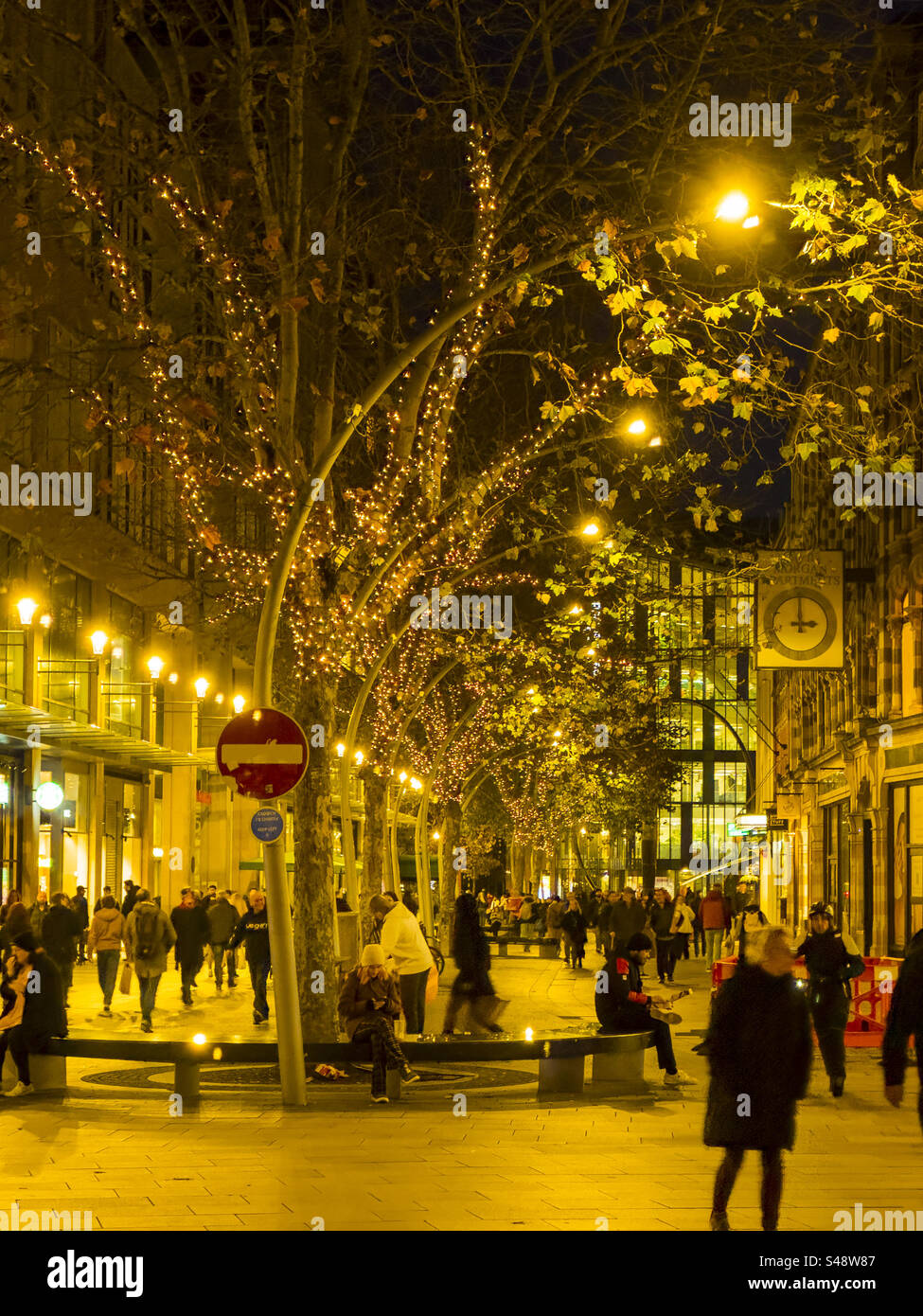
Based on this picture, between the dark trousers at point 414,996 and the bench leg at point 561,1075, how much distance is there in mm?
3388

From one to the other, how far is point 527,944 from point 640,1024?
35.5 metres

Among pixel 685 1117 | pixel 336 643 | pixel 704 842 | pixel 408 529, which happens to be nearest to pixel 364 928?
pixel 408 529

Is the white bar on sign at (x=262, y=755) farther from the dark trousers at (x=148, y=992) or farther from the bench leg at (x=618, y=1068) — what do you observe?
the dark trousers at (x=148, y=992)

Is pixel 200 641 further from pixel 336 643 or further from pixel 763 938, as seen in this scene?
pixel 763 938

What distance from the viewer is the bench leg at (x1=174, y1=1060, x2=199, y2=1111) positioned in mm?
14922

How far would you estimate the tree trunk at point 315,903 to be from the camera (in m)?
17.4

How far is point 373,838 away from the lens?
1235 inches

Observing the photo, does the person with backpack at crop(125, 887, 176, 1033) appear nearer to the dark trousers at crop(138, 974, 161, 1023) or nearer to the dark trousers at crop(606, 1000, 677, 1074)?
the dark trousers at crop(138, 974, 161, 1023)

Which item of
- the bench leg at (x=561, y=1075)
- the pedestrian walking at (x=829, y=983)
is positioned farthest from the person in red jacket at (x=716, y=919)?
the bench leg at (x=561, y=1075)

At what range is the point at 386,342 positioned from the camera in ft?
76.2

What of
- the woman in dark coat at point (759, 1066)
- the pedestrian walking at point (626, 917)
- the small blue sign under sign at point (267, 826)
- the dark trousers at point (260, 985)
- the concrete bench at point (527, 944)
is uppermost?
the small blue sign under sign at point (267, 826)

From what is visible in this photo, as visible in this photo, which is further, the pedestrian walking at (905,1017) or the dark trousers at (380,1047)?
the dark trousers at (380,1047)

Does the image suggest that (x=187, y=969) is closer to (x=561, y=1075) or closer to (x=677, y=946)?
(x=677, y=946)

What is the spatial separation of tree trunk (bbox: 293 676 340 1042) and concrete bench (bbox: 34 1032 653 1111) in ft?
4.33
